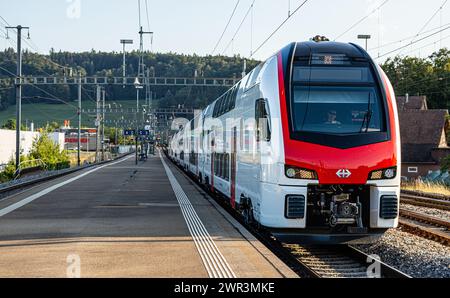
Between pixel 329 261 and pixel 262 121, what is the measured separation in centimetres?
282

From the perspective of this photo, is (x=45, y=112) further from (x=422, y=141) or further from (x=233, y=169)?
(x=233, y=169)

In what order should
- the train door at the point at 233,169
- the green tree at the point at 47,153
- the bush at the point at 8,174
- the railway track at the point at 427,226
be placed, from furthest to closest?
the green tree at the point at 47,153
the bush at the point at 8,174
the train door at the point at 233,169
the railway track at the point at 427,226

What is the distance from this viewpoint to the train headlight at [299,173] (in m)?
10.7

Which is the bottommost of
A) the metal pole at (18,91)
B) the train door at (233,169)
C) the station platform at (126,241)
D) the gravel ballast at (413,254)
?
the gravel ballast at (413,254)

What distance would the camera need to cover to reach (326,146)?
10.8 m

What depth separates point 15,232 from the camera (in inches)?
487

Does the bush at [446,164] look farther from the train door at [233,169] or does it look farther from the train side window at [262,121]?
the train side window at [262,121]

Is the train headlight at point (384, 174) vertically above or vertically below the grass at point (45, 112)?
below

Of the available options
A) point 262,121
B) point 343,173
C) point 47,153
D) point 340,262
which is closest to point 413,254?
point 340,262

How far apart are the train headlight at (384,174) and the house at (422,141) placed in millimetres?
52118

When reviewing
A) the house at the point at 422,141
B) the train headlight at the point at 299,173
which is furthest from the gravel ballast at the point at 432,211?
the house at the point at 422,141
